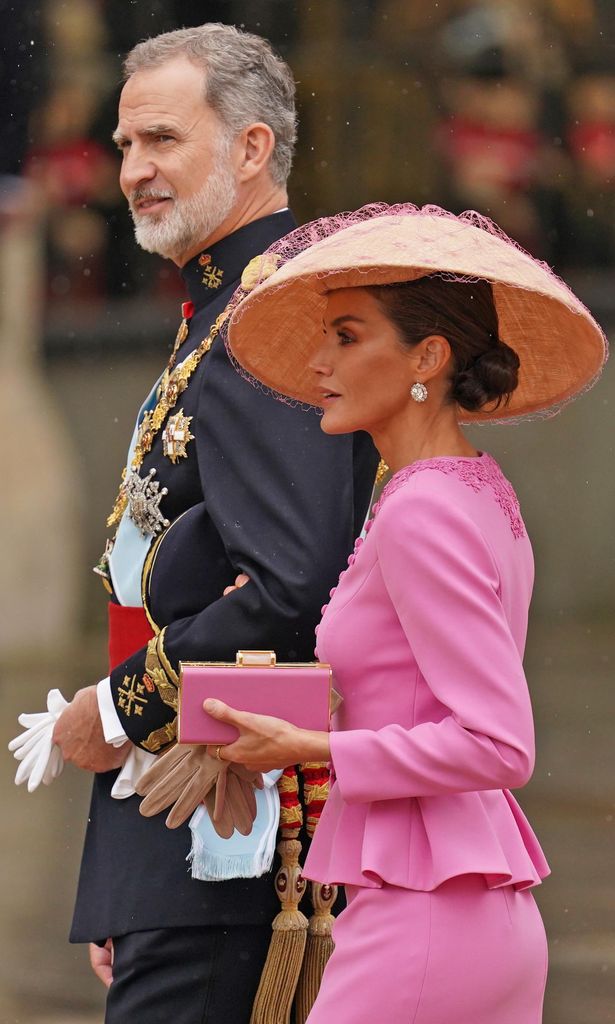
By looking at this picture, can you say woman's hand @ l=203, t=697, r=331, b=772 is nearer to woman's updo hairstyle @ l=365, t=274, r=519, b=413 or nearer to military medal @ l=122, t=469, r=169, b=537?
woman's updo hairstyle @ l=365, t=274, r=519, b=413

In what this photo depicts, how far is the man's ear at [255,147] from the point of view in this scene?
321 centimetres

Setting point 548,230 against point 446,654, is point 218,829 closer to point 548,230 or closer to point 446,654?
point 446,654

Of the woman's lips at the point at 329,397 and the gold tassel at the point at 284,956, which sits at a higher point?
the woman's lips at the point at 329,397

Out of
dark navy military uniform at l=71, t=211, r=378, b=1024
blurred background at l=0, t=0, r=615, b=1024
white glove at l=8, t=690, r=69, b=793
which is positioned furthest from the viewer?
blurred background at l=0, t=0, r=615, b=1024

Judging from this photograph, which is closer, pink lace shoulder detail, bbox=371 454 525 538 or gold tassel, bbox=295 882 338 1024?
pink lace shoulder detail, bbox=371 454 525 538

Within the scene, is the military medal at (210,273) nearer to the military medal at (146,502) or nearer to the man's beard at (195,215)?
the man's beard at (195,215)

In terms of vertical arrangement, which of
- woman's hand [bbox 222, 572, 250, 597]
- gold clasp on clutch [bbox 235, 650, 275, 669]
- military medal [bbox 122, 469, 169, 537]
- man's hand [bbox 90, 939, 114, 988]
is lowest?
man's hand [bbox 90, 939, 114, 988]

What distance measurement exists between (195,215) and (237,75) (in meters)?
0.26

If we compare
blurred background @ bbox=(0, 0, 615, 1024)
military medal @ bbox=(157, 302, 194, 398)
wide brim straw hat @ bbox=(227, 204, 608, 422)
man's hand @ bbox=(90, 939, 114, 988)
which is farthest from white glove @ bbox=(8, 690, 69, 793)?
blurred background @ bbox=(0, 0, 615, 1024)

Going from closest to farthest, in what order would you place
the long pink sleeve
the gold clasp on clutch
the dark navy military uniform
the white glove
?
1. the long pink sleeve
2. the gold clasp on clutch
3. the dark navy military uniform
4. the white glove

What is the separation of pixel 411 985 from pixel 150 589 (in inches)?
35.1

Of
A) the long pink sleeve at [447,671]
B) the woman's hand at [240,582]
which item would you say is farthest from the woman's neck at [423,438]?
the woman's hand at [240,582]

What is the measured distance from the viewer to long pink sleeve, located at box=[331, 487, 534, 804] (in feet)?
7.43

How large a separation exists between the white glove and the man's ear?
0.91 m
